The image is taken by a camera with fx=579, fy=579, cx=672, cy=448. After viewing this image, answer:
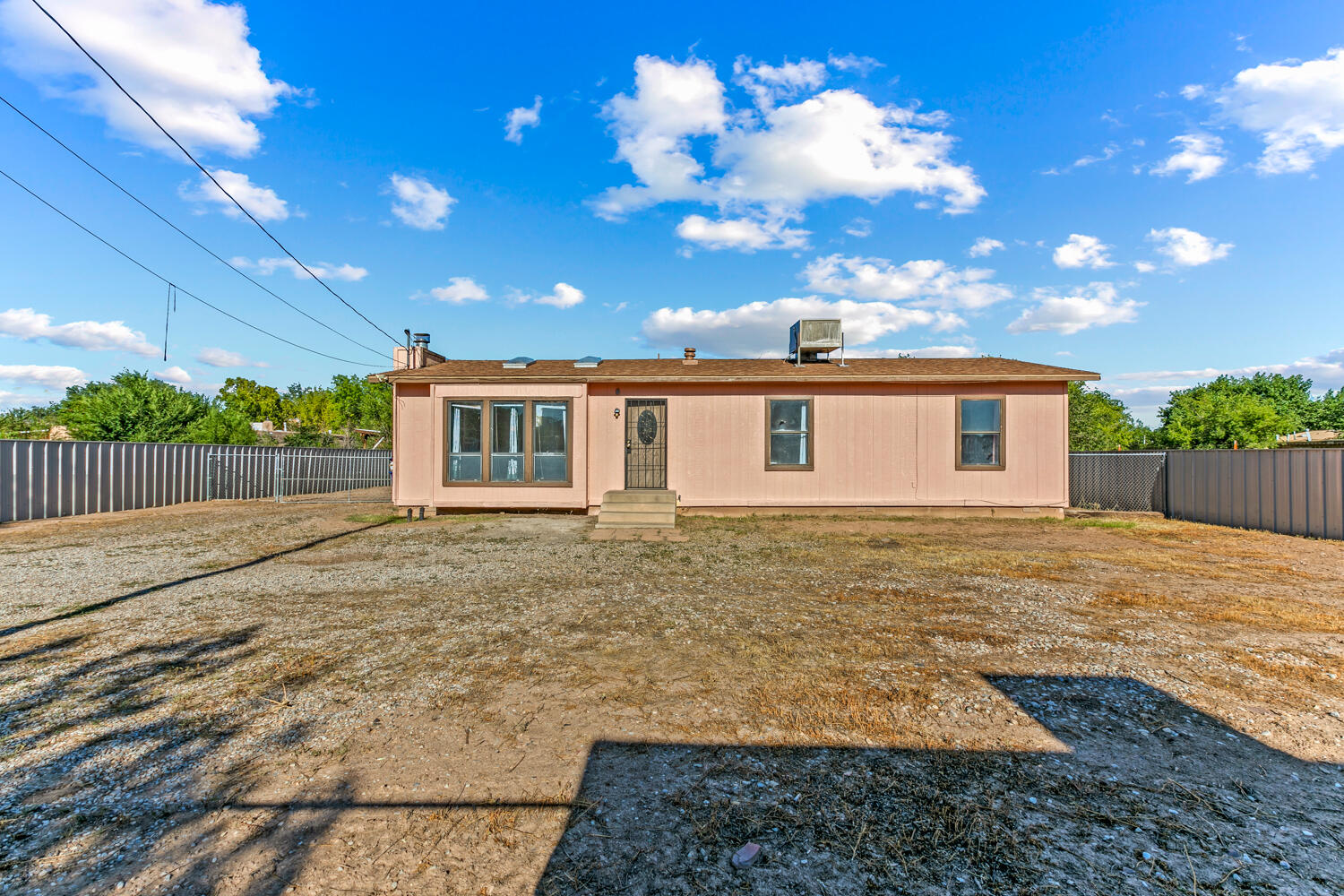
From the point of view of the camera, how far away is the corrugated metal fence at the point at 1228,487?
9.08 meters

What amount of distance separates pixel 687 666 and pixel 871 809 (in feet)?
5.55

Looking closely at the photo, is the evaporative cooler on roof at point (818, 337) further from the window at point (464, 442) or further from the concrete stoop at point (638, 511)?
the window at point (464, 442)

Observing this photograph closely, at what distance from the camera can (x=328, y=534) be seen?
380 inches

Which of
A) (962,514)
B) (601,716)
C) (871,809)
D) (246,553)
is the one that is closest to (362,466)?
(246,553)

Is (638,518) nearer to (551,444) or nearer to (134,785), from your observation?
(551,444)

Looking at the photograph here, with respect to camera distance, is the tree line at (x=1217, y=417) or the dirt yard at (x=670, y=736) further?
the tree line at (x=1217, y=417)

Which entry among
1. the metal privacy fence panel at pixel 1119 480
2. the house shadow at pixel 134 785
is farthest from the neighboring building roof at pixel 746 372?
the house shadow at pixel 134 785

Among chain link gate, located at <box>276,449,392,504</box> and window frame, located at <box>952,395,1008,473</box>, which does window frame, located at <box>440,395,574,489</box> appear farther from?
Result: window frame, located at <box>952,395,1008,473</box>

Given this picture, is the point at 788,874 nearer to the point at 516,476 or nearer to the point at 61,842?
the point at 61,842

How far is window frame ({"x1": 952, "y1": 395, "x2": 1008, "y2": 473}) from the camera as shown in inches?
452

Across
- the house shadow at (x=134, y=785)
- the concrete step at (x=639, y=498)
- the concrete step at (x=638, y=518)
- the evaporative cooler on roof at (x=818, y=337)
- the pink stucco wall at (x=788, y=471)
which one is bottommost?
the house shadow at (x=134, y=785)

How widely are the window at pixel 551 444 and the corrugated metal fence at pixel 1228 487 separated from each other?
12053 millimetres

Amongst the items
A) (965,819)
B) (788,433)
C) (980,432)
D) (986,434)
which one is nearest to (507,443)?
(788,433)

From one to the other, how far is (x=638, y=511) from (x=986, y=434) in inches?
280
